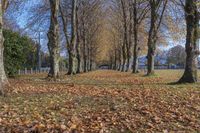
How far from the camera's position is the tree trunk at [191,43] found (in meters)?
17.9

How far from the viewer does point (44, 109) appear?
405 inches

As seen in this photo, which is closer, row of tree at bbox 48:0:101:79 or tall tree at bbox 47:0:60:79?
tall tree at bbox 47:0:60:79

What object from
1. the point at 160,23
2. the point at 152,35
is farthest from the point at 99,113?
the point at 160,23

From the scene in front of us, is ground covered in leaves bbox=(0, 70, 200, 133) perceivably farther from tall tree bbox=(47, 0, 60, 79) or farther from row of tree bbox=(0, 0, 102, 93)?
tall tree bbox=(47, 0, 60, 79)

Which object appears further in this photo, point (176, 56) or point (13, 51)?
point (176, 56)

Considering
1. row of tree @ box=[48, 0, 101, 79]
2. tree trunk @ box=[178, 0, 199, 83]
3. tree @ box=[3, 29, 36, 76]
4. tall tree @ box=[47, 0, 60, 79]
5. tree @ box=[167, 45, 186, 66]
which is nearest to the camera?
tree trunk @ box=[178, 0, 199, 83]

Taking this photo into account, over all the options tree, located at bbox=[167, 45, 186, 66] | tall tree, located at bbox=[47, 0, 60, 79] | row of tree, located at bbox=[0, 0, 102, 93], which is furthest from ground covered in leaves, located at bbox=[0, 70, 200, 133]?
tree, located at bbox=[167, 45, 186, 66]

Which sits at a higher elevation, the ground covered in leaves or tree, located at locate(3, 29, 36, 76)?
tree, located at locate(3, 29, 36, 76)

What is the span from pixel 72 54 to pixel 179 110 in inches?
1123

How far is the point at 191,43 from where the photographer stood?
18.3m

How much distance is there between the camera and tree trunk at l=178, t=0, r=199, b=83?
17.9 m

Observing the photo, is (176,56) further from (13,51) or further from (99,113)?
(99,113)

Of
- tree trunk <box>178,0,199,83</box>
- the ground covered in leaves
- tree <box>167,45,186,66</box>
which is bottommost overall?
the ground covered in leaves

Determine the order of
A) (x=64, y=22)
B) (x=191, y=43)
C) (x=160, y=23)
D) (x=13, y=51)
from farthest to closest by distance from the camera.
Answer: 1. (x=64, y=22)
2. (x=160, y=23)
3. (x=13, y=51)
4. (x=191, y=43)
